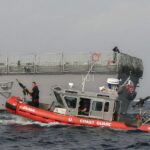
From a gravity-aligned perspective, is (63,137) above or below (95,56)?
below

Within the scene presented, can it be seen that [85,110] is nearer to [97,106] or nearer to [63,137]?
[97,106]

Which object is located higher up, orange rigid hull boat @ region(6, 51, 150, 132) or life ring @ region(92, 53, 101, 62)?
life ring @ region(92, 53, 101, 62)

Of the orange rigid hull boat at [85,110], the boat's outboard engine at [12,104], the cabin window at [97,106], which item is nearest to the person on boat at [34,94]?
the orange rigid hull boat at [85,110]

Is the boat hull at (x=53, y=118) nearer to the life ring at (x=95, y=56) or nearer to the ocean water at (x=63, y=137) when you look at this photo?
the ocean water at (x=63, y=137)

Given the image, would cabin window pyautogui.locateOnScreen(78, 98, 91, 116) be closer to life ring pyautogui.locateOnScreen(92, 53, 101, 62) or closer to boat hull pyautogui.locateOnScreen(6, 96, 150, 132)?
boat hull pyautogui.locateOnScreen(6, 96, 150, 132)

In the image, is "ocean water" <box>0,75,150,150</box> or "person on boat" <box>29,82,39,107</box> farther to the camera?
"person on boat" <box>29,82,39,107</box>

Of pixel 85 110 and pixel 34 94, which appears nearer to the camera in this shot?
pixel 85 110

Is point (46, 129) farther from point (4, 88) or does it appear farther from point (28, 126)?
point (4, 88)

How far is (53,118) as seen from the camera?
31766 millimetres

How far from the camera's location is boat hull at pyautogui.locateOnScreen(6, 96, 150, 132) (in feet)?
103

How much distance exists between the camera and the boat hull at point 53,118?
3127 cm

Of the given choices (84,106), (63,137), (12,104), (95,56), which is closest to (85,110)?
(84,106)

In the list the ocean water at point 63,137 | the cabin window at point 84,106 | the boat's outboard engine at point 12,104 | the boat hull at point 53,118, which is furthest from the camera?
the boat's outboard engine at point 12,104

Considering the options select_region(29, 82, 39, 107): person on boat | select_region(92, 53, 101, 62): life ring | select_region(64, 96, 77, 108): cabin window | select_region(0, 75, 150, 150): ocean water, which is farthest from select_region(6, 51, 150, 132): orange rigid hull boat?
select_region(92, 53, 101, 62): life ring
